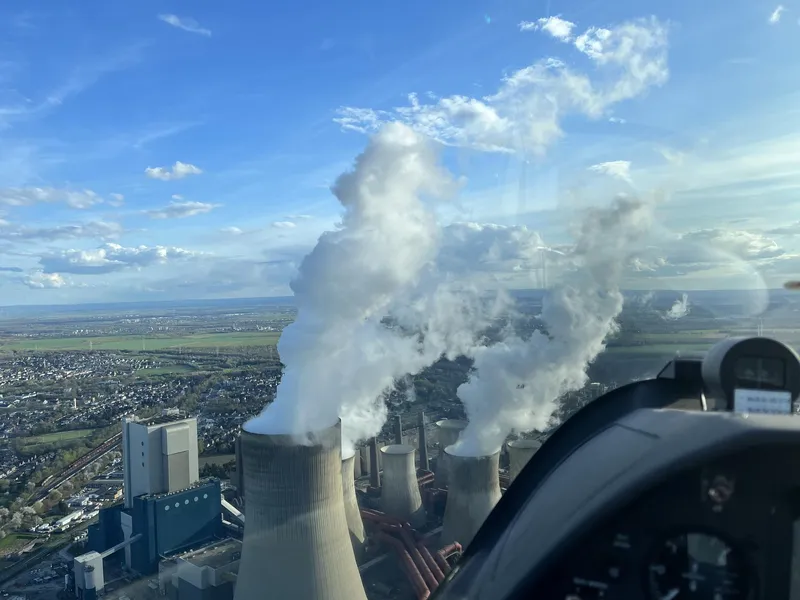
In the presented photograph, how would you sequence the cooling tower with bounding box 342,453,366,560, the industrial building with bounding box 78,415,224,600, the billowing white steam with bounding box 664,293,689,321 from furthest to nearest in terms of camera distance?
the industrial building with bounding box 78,415,224,600 < the cooling tower with bounding box 342,453,366,560 < the billowing white steam with bounding box 664,293,689,321

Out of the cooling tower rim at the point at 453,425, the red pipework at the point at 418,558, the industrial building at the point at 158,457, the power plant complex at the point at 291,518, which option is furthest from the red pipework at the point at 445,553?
the industrial building at the point at 158,457

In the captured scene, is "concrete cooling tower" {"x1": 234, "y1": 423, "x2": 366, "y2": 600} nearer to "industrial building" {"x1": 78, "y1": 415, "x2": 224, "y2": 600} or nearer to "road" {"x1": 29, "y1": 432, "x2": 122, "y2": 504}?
"industrial building" {"x1": 78, "y1": 415, "x2": 224, "y2": 600}

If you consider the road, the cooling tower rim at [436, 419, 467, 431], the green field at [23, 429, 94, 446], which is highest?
the cooling tower rim at [436, 419, 467, 431]

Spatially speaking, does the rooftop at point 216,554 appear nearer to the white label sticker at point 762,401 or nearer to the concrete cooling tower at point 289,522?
the concrete cooling tower at point 289,522

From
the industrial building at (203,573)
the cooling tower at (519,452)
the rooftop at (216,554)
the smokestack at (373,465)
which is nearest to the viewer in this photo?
the industrial building at (203,573)

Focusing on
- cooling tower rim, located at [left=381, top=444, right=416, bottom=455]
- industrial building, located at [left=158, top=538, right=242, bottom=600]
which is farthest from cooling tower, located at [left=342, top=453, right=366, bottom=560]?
industrial building, located at [left=158, top=538, right=242, bottom=600]

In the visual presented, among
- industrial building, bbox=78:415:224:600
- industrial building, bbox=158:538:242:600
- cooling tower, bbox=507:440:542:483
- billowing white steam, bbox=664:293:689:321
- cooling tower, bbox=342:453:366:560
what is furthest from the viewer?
industrial building, bbox=78:415:224:600

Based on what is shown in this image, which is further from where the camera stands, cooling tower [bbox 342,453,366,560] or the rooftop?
the rooftop
